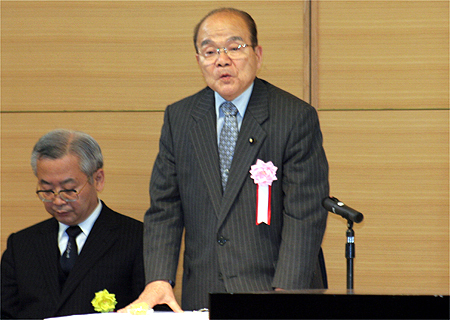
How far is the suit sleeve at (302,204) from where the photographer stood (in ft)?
6.08

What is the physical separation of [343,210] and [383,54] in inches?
63.7

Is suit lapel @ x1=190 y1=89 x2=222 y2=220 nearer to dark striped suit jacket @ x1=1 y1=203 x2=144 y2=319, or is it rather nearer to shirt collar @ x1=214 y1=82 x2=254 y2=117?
shirt collar @ x1=214 y1=82 x2=254 y2=117

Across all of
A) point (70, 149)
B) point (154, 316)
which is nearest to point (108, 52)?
point (70, 149)

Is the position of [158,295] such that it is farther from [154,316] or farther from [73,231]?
[73,231]

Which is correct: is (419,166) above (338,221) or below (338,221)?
above

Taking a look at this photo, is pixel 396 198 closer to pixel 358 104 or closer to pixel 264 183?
pixel 358 104

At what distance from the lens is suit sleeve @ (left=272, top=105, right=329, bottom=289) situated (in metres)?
1.85

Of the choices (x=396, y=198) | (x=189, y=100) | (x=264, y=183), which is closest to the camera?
(x=264, y=183)

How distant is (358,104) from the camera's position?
9.75ft

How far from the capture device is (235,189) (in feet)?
Answer: 6.36

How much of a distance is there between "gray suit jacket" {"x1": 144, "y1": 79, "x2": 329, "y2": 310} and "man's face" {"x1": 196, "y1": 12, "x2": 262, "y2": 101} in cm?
10

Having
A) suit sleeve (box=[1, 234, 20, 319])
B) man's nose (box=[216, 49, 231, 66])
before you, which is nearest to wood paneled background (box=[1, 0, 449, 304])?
suit sleeve (box=[1, 234, 20, 319])

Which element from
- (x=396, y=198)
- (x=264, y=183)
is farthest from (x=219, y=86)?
(x=396, y=198)

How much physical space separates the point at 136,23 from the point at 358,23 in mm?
1140
